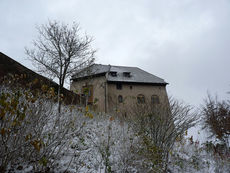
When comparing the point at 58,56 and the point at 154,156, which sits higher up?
the point at 58,56

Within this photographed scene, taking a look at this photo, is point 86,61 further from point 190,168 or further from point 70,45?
point 190,168

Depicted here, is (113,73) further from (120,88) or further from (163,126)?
(163,126)

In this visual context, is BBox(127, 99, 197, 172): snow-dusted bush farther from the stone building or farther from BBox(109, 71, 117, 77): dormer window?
BBox(109, 71, 117, 77): dormer window

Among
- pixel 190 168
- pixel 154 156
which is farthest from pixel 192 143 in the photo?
pixel 154 156

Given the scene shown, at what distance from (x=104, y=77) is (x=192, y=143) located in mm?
12368

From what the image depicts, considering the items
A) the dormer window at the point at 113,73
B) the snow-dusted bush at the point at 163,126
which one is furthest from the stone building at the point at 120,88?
the snow-dusted bush at the point at 163,126

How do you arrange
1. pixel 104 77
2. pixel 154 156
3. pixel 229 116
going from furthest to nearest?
1. pixel 104 77
2. pixel 229 116
3. pixel 154 156

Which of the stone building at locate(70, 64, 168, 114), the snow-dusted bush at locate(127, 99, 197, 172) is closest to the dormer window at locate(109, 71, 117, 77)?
the stone building at locate(70, 64, 168, 114)

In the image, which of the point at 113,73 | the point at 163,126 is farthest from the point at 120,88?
the point at 163,126

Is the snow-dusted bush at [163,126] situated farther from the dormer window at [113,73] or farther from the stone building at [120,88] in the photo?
the dormer window at [113,73]

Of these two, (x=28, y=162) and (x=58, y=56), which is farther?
(x=58, y=56)

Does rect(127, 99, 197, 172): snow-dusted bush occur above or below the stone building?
below

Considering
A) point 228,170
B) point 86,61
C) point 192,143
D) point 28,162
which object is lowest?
point 228,170

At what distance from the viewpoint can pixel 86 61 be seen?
363 inches
